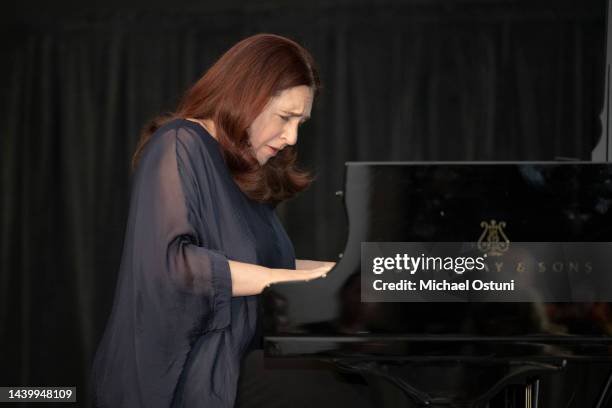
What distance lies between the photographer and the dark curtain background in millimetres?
3727

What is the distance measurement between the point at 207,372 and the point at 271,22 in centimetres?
246

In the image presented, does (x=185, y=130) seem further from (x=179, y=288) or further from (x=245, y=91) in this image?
(x=179, y=288)

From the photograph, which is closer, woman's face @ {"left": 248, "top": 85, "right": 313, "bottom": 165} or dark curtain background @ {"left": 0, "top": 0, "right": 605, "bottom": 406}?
woman's face @ {"left": 248, "top": 85, "right": 313, "bottom": 165}

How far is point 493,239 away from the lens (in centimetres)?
150

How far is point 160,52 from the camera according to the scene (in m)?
3.90

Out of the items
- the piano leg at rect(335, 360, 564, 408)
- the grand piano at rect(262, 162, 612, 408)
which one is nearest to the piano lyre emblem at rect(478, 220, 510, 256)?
the grand piano at rect(262, 162, 612, 408)

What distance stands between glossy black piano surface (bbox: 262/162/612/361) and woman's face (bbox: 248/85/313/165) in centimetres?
27

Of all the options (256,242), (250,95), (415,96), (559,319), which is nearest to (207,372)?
(256,242)

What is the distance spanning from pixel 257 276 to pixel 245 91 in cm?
40

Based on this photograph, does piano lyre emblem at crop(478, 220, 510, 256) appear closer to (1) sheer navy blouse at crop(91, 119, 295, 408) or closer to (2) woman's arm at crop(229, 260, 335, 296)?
(2) woman's arm at crop(229, 260, 335, 296)

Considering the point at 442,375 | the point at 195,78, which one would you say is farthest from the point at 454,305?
the point at 195,78

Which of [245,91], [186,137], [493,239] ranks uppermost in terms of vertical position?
[245,91]

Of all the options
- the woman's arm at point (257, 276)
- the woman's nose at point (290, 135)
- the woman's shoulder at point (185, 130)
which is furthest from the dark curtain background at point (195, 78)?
the woman's arm at point (257, 276)

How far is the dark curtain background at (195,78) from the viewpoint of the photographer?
12.2 feet
